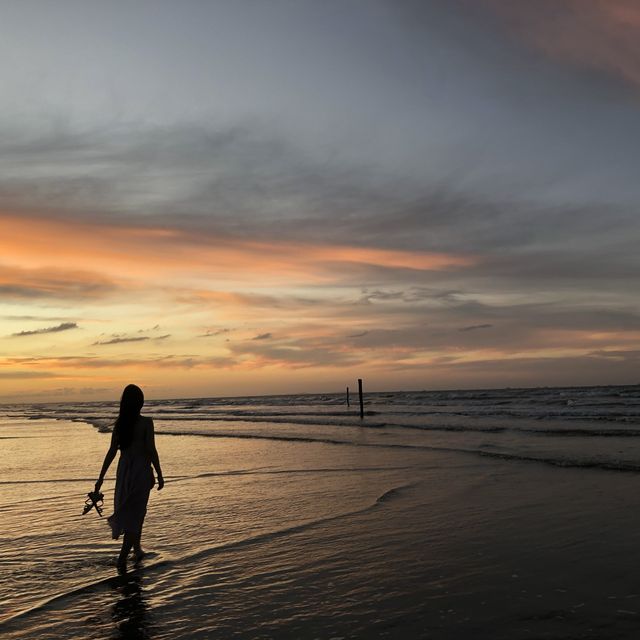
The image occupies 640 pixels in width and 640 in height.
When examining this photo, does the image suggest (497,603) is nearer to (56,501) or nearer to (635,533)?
(635,533)

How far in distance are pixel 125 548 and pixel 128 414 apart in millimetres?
1772

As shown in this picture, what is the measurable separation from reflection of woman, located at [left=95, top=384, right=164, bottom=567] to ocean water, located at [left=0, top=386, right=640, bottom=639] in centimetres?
54

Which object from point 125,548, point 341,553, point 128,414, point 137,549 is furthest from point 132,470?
point 341,553

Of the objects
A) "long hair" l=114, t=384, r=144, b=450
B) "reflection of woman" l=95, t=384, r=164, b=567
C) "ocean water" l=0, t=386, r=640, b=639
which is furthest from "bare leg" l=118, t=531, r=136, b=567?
"long hair" l=114, t=384, r=144, b=450

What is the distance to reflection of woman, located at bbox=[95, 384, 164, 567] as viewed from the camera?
26.7ft

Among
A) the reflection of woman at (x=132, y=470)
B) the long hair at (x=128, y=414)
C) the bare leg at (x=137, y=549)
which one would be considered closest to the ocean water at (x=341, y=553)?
the bare leg at (x=137, y=549)

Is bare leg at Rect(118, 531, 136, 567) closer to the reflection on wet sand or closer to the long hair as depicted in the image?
the reflection on wet sand

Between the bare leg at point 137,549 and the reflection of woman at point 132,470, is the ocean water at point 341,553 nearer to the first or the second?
the bare leg at point 137,549

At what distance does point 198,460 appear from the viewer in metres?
20.7

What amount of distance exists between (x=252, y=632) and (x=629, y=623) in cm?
372

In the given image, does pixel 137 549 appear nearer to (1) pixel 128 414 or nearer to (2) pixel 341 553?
(1) pixel 128 414

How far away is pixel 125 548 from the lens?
8.04 metres

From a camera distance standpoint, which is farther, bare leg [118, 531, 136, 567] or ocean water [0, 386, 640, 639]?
bare leg [118, 531, 136, 567]

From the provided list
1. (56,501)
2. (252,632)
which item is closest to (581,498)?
(252,632)
